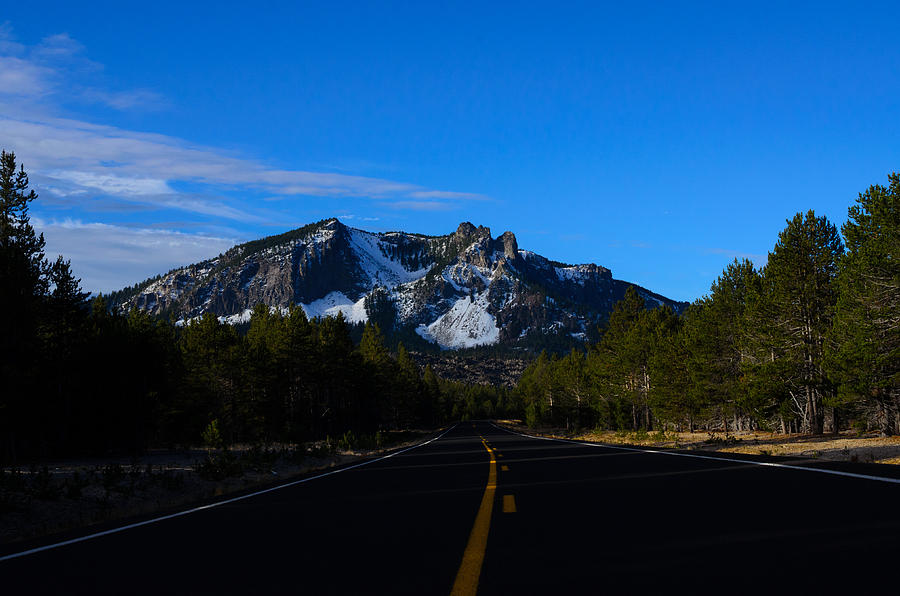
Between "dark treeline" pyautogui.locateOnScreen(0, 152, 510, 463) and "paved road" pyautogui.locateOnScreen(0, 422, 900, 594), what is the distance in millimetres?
25347

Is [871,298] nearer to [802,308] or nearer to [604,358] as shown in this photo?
[802,308]

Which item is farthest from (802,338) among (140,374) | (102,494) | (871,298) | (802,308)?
(140,374)

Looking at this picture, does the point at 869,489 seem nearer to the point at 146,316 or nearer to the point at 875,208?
the point at 875,208

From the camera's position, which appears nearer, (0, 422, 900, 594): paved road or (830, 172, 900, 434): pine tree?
(0, 422, 900, 594): paved road

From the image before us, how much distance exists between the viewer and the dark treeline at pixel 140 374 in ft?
102

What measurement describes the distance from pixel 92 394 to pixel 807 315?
39.3m

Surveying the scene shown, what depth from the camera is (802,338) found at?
1340 inches

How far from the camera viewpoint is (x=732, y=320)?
44.2 metres

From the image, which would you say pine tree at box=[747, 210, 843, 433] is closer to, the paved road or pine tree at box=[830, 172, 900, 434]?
pine tree at box=[830, 172, 900, 434]

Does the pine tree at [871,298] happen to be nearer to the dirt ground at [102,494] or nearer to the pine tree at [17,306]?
the dirt ground at [102,494]

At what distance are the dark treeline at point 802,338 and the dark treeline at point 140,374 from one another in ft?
105

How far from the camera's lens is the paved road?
479 cm

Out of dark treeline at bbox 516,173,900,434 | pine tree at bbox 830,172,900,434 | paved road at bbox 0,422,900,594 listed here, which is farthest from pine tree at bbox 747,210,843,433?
paved road at bbox 0,422,900,594

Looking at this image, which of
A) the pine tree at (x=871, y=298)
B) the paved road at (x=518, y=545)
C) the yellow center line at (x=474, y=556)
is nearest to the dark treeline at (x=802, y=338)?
the pine tree at (x=871, y=298)
